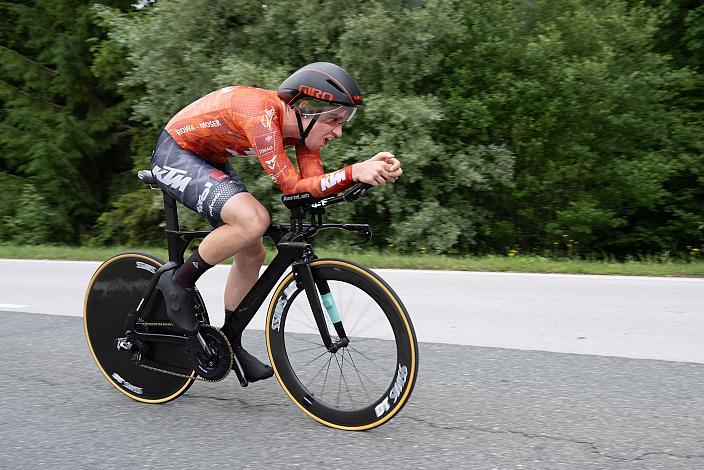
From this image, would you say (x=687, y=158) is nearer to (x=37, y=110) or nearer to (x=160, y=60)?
(x=160, y=60)

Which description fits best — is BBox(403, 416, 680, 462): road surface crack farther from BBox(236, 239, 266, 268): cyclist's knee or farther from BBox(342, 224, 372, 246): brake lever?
BBox(236, 239, 266, 268): cyclist's knee

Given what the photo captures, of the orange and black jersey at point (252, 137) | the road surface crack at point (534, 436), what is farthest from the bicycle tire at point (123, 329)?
the road surface crack at point (534, 436)

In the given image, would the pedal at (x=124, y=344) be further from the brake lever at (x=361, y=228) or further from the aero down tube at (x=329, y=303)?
the brake lever at (x=361, y=228)

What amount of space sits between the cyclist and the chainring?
0.24ft

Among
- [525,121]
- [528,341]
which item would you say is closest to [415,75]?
[525,121]

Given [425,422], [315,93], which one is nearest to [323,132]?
[315,93]

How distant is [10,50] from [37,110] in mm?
1850

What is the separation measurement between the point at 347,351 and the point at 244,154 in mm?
1134

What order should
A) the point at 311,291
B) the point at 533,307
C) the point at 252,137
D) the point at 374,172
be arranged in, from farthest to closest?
the point at 533,307 < the point at 311,291 < the point at 252,137 < the point at 374,172

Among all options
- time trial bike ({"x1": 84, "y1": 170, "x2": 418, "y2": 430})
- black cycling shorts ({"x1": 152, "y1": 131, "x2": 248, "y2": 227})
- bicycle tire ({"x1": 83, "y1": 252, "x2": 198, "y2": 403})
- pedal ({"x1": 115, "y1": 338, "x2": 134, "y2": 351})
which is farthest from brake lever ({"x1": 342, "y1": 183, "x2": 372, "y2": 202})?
pedal ({"x1": 115, "y1": 338, "x2": 134, "y2": 351})

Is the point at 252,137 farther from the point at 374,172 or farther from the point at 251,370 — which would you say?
the point at 251,370

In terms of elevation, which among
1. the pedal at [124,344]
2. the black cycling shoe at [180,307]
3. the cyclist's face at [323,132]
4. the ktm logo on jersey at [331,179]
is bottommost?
the pedal at [124,344]

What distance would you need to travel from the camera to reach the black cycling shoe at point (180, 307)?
12.9 feet

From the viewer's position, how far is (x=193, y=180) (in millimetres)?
3859
